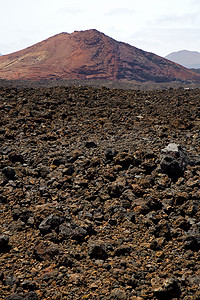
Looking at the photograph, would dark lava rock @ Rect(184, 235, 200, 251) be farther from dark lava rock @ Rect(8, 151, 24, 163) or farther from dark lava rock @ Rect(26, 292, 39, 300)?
dark lava rock @ Rect(8, 151, 24, 163)

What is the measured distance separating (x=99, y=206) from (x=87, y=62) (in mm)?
43959

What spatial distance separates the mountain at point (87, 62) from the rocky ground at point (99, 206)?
33530 mm

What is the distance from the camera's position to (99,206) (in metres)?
3.97

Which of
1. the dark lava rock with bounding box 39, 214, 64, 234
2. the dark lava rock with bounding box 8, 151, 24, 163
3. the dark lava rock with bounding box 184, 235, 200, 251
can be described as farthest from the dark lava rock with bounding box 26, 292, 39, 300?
the dark lava rock with bounding box 8, 151, 24, 163

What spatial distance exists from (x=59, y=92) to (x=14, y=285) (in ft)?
25.4

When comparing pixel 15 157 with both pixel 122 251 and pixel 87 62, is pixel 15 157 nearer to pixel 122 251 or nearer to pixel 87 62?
pixel 122 251

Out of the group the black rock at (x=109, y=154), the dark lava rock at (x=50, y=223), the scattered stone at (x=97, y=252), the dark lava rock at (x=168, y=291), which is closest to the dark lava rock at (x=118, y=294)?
the dark lava rock at (x=168, y=291)

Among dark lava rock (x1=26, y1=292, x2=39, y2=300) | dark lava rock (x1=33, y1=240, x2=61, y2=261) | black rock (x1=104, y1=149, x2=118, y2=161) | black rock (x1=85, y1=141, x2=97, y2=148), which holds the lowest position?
dark lava rock (x1=26, y1=292, x2=39, y2=300)

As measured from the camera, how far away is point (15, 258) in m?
3.00

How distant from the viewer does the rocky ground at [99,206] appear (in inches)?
106

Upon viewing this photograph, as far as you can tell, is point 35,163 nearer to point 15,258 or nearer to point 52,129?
point 52,129

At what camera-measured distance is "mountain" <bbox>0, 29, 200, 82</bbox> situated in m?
41.3

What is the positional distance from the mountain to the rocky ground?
33530mm

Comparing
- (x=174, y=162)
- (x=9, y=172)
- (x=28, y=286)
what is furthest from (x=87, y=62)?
(x=28, y=286)
